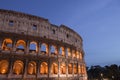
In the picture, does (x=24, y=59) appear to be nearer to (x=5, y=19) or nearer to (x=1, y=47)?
(x=1, y=47)

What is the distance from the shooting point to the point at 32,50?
64.6 feet

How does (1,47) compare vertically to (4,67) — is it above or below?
above

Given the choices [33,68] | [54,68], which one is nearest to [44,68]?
[33,68]

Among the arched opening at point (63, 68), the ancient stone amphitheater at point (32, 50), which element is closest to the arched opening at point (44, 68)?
the ancient stone amphitheater at point (32, 50)

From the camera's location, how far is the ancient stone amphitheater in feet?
59.2

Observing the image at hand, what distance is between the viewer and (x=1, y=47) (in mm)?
17656

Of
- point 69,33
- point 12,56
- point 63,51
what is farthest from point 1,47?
point 69,33

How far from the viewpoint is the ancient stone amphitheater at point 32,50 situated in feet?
59.2

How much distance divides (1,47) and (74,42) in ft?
45.2

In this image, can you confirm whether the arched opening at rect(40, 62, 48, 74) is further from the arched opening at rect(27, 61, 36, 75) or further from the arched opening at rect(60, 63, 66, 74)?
the arched opening at rect(60, 63, 66, 74)

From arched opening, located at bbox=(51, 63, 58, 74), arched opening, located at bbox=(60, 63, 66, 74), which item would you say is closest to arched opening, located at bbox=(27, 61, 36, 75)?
arched opening, located at bbox=(51, 63, 58, 74)

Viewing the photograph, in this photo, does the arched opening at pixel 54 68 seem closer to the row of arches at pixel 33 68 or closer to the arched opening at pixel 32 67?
the row of arches at pixel 33 68

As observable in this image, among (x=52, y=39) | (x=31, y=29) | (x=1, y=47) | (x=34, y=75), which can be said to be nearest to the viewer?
(x=1, y=47)

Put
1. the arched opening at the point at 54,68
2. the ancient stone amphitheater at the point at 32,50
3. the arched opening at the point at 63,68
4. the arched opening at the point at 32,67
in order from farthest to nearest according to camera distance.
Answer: the arched opening at the point at 63,68 < the arched opening at the point at 54,68 < the arched opening at the point at 32,67 < the ancient stone amphitheater at the point at 32,50
